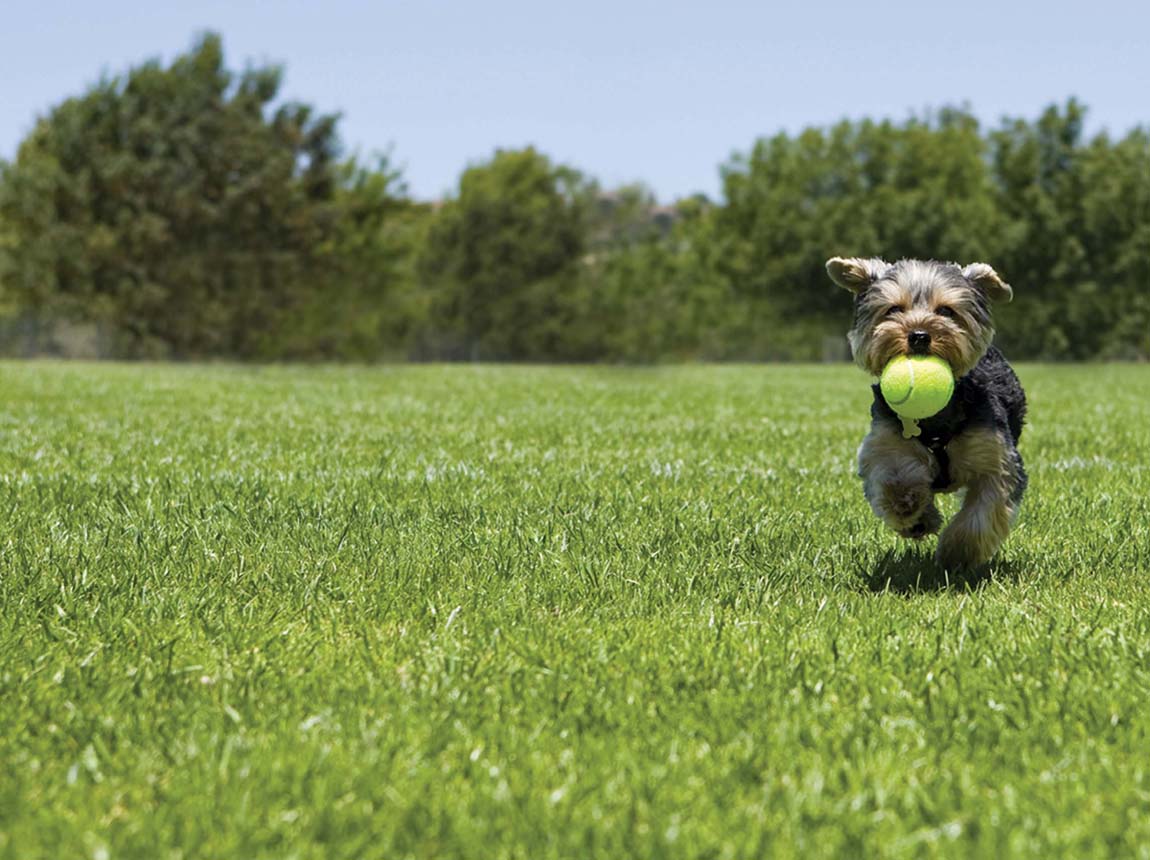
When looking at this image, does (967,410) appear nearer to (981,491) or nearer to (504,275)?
(981,491)

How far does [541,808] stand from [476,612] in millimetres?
1956

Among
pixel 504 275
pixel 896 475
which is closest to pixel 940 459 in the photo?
pixel 896 475

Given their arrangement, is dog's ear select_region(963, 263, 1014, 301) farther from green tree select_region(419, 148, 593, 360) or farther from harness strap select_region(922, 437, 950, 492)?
green tree select_region(419, 148, 593, 360)

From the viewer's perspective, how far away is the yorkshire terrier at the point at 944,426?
5289 millimetres

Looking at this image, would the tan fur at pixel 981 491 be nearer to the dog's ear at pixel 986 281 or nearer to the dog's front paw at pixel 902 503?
the dog's front paw at pixel 902 503

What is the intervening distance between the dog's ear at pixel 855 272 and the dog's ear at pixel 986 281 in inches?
15.6

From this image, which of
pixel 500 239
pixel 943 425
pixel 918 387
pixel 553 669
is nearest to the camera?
pixel 553 669

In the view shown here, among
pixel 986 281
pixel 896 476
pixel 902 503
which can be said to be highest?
pixel 986 281

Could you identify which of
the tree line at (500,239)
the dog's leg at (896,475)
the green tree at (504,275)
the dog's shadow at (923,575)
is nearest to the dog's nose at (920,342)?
the dog's leg at (896,475)

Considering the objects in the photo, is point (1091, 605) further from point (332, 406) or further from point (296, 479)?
point (332, 406)

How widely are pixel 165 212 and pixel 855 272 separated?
49895 mm

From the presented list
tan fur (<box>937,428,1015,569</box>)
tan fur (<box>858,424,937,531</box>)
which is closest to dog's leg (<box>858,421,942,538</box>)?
tan fur (<box>858,424,937,531</box>)

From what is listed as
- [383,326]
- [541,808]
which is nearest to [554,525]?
[541,808]

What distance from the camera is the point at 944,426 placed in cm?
545
